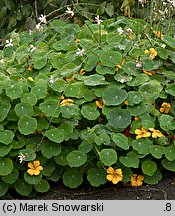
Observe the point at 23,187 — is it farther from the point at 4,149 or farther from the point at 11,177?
the point at 4,149

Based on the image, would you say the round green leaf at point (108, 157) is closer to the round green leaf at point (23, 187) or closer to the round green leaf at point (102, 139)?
the round green leaf at point (102, 139)

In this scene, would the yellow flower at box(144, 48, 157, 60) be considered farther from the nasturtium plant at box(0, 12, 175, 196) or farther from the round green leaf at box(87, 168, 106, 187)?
the round green leaf at box(87, 168, 106, 187)

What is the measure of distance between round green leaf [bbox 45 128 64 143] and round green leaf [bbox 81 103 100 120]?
→ 0.56 ft

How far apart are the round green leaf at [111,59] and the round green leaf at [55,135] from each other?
0.51 m

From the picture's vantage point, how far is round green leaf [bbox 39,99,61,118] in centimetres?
303

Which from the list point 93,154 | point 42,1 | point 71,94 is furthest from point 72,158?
point 42,1

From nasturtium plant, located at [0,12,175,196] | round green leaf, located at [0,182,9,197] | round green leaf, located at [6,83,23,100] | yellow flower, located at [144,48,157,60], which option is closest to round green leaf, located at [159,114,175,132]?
nasturtium plant, located at [0,12,175,196]

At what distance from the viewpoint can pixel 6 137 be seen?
3.00m

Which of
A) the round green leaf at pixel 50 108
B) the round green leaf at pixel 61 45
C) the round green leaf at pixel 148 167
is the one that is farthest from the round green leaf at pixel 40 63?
the round green leaf at pixel 148 167

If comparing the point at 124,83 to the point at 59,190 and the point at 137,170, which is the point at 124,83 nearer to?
the point at 137,170

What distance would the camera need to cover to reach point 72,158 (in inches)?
118

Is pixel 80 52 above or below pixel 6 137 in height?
above

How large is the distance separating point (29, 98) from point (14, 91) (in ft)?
0.30

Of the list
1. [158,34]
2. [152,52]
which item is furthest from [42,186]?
[158,34]
